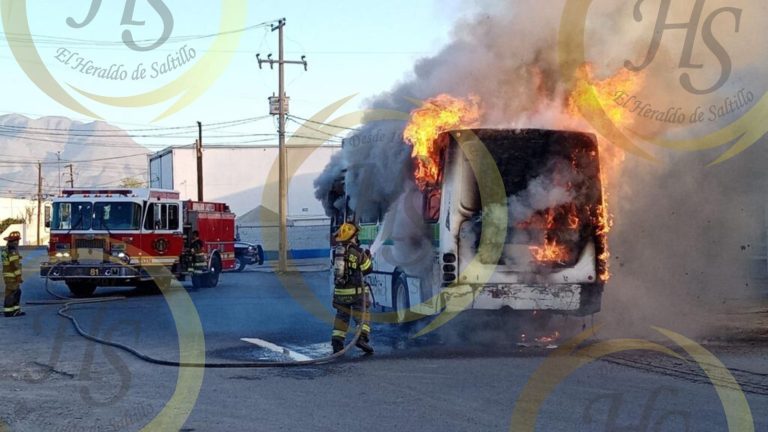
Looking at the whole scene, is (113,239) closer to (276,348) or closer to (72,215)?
(72,215)

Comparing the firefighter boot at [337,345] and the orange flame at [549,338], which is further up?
the firefighter boot at [337,345]

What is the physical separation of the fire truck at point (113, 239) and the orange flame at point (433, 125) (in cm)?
1040

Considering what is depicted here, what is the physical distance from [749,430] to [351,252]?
520 centimetres

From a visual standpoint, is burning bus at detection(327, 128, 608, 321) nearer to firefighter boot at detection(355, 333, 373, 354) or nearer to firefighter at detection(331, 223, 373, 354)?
firefighter at detection(331, 223, 373, 354)

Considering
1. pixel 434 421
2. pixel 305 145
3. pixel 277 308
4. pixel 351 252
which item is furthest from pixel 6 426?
pixel 305 145

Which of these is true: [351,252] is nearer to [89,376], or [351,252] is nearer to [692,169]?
[89,376]

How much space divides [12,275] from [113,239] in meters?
4.94

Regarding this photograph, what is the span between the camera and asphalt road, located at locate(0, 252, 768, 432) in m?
6.53

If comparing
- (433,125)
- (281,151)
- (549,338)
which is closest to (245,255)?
(281,151)

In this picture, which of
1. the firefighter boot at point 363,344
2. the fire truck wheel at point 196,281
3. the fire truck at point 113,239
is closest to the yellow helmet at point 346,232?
the firefighter boot at point 363,344

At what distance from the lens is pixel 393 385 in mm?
7965

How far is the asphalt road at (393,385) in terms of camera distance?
6.53 meters

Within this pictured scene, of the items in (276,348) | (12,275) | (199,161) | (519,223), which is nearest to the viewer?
(519,223)

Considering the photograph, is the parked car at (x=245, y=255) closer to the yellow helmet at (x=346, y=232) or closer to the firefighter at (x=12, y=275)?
the firefighter at (x=12, y=275)
